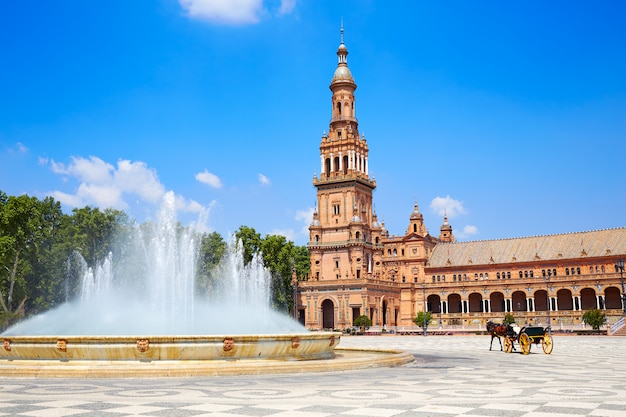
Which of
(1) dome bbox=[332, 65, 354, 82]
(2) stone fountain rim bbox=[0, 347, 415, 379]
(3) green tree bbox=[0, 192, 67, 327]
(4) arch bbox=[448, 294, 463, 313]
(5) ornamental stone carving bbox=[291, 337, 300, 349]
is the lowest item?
(2) stone fountain rim bbox=[0, 347, 415, 379]

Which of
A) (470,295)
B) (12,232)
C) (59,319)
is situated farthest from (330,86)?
(59,319)

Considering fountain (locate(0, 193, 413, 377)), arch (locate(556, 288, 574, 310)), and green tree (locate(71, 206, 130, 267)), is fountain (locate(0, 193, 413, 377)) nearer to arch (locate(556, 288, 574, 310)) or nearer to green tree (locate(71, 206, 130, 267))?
green tree (locate(71, 206, 130, 267))

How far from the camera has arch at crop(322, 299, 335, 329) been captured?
86662 mm

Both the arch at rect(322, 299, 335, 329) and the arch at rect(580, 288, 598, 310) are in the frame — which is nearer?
the arch at rect(580, 288, 598, 310)

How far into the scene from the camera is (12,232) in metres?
53.4

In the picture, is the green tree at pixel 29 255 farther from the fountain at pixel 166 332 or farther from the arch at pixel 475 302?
the arch at pixel 475 302

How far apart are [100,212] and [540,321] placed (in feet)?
174

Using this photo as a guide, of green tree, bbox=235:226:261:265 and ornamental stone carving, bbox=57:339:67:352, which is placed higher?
green tree, bbox=235:226:261:265

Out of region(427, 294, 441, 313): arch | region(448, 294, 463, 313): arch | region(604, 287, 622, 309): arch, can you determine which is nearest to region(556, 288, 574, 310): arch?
region(604, 287, 622, 309): arch

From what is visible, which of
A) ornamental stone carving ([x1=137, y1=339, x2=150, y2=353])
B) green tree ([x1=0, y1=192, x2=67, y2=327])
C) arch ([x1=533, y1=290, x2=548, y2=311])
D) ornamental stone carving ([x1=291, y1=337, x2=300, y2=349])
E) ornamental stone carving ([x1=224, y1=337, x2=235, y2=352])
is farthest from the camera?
arch ([x1=533, y1=290, x2=548, y2=311])

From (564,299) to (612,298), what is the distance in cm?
640

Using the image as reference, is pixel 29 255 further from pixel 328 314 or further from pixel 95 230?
pixel 328 314

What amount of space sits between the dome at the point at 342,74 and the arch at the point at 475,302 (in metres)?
35.4

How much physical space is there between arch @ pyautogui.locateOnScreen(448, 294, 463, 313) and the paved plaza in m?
76.8
